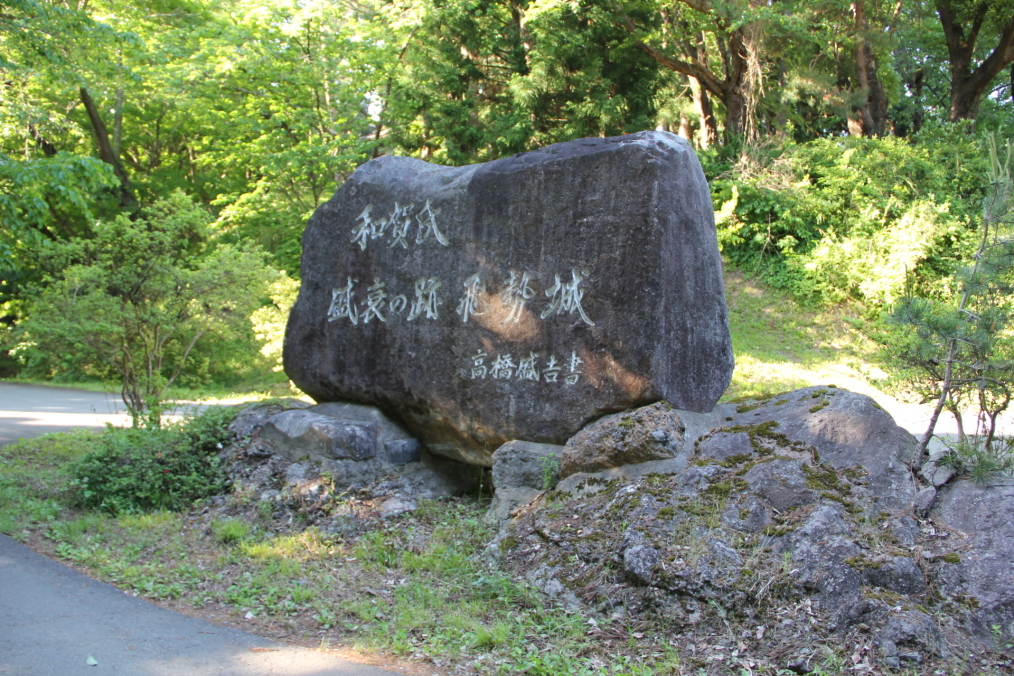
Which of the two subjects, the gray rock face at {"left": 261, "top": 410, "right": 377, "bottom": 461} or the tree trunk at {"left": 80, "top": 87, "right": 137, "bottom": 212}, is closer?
the gray rock face at {"left": 261, "top": 410, "right": 377, "bottom": 461}

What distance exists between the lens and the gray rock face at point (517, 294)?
20.9 feet

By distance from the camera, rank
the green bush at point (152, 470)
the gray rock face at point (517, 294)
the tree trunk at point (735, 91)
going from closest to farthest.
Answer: the gray rock face at point (517, 294)
the green bush at point (152, 470)
the tree trunk at point (735, 91)

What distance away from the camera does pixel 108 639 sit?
4.68 metres

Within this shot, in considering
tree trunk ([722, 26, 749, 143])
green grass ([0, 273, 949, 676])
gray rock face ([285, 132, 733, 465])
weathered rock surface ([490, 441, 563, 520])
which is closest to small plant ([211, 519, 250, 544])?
green grass ([0, 273, 949, 676])

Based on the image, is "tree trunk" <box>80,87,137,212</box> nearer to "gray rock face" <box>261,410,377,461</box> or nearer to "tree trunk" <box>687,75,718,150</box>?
"gray rock face" <box>261,410,377,461</box>

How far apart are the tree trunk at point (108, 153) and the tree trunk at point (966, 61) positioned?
18.9 meters

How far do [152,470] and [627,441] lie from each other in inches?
187

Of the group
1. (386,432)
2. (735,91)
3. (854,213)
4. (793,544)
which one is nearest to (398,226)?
(386,432)

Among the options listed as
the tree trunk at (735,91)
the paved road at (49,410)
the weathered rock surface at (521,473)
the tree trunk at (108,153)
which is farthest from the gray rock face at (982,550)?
the tree trunk at (108,153)

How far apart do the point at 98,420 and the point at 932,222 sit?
564 inches

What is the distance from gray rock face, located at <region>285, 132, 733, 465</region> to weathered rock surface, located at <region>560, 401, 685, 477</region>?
19cm

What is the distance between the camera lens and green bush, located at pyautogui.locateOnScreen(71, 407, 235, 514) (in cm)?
745

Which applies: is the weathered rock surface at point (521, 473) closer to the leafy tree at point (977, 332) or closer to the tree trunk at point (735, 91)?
the leafy tree at point (977, 332)

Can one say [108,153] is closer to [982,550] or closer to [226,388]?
[226,388]
